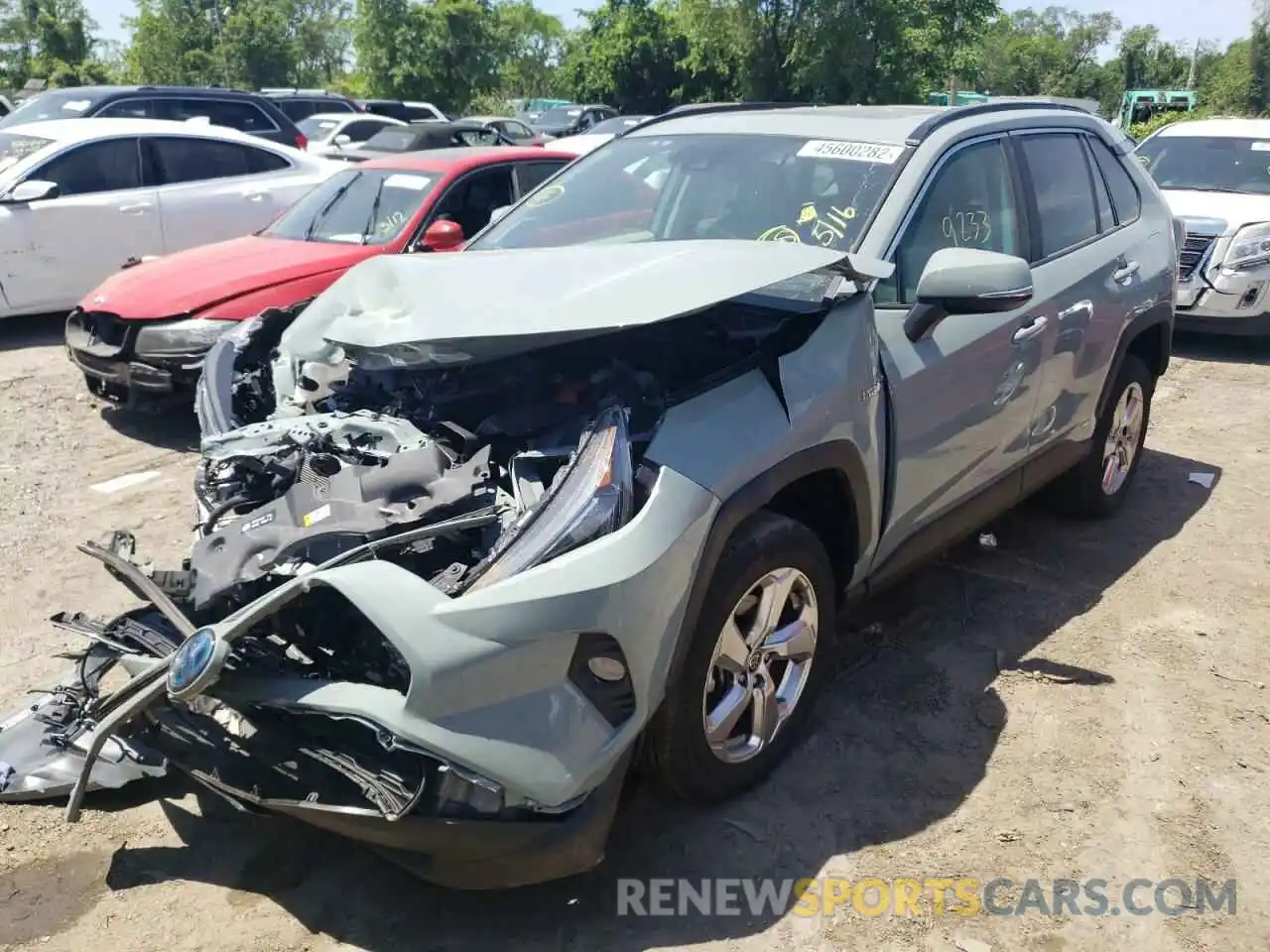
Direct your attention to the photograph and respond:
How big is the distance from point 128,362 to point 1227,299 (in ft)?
26.1

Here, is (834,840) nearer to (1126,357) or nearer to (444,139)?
(1126,357)

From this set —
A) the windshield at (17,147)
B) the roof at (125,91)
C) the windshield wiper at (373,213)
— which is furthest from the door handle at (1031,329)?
the roof at (125,91)

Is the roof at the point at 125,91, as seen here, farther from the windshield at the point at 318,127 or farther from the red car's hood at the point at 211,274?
the windshield at the point at 318,127

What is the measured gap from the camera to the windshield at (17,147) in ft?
27.9

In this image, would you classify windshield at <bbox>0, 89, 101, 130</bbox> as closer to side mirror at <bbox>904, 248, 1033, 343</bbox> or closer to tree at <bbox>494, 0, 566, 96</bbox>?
side mirror at <bbox>904, 248, 1033, 343</bbox>

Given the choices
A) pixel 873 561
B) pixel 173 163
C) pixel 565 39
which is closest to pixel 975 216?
pixel 873 561

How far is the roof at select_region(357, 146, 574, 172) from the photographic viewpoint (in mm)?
7168

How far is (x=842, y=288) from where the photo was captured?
3176mm

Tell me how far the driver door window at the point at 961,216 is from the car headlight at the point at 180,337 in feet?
12.8

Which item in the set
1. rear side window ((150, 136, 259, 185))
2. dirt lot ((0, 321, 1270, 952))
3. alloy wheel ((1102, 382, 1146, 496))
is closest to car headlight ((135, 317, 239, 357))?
dirt lot ((0, 321, 1270, 952))

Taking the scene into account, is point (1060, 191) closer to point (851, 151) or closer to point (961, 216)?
point (961, 216)

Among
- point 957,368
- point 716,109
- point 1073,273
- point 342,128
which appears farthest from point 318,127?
point 957,368

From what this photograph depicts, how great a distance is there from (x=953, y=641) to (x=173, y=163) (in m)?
7.68

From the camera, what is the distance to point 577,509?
2.39m
